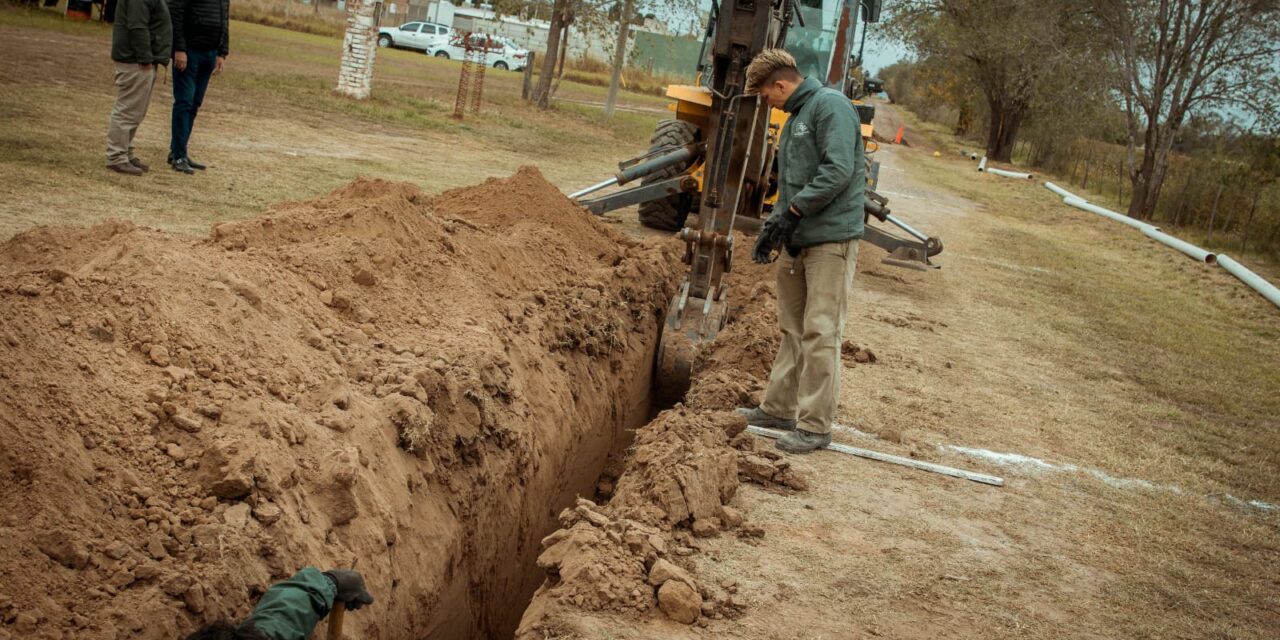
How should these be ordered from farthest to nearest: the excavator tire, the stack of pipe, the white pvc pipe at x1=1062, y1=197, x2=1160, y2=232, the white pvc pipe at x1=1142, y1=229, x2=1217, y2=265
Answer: the white pvc pipe at x1=1062, y1=197, x2=1160, y2=232, the white pvc pipe at x1=1142, y1=229, x2=1217, y2=265, the stack of pipe, the excavator tire

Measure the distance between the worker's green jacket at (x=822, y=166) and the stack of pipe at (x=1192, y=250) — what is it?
10477mm

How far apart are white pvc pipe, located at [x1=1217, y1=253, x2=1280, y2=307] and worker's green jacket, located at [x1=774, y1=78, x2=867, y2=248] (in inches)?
412

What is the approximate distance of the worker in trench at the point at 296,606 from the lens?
3.28 m

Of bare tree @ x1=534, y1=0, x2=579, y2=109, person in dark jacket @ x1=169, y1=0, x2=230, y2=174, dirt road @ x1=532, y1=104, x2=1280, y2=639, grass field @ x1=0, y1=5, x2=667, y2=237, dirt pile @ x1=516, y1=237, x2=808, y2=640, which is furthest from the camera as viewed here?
bare tree @ x1=534, y1=0, x2=579, y2=109

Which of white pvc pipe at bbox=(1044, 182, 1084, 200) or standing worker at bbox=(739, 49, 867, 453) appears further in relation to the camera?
white pvc pipe at bbox=(1044, 182, 1084, 200)

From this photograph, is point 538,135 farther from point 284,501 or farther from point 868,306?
point 284,501

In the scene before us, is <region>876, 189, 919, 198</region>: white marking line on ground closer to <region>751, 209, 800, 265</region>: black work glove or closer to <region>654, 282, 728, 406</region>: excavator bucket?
<region>654, 282, 728, 406</region>: excavator bucket

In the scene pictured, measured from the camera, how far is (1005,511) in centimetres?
562

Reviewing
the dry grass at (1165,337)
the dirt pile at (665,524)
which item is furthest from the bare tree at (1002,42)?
the dirt pile at (665,524)

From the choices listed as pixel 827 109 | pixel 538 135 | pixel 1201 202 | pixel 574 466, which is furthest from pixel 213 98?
pixel 1201 202

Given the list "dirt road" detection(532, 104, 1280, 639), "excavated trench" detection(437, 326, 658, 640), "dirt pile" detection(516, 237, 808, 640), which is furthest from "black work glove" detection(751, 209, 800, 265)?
"excavated trench" detection(437, 326, 658, 640)

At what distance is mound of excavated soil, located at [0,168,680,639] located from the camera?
11.3ft

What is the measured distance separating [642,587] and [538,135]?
17.6 meters

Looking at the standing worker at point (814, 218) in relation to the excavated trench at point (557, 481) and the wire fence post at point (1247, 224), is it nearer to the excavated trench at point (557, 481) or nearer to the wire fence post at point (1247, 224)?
the excavated trench at point (557, 481)
